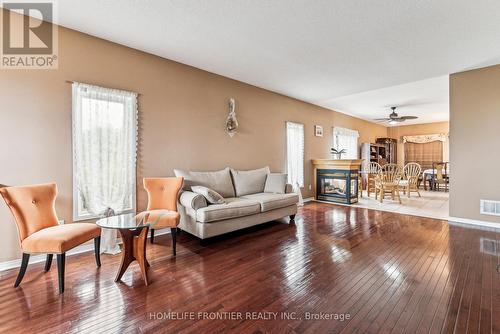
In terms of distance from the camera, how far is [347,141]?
7980mm

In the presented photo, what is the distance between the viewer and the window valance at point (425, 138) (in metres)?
8.95

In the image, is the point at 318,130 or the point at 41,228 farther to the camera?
the point at 318,130

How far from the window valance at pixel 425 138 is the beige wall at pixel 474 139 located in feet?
20.3

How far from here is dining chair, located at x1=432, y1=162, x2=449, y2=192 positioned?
7673mm

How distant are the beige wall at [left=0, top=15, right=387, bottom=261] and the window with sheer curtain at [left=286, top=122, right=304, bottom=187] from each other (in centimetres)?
24

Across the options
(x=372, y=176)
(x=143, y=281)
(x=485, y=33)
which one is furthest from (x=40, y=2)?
(x=372, y=176)

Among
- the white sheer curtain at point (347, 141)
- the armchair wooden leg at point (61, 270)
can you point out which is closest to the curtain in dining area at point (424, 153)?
the white sheer curtain at point (347, 141)

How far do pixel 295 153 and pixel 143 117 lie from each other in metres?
3.77

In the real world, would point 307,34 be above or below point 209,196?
above

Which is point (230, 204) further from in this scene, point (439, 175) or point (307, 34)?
point (439, 175)

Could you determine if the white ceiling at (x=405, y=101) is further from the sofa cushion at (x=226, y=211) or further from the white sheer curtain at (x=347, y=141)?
the sofa cushion at (x=226, y=211)

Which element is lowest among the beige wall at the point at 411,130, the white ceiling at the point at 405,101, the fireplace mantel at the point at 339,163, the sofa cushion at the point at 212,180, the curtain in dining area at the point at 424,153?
the sofa cushion at the point at 212,180

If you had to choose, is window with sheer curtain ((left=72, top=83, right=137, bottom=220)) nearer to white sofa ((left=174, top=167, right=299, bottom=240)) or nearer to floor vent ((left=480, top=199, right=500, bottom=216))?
white sofa ((left=174, top=167, right=299, bottom=240))

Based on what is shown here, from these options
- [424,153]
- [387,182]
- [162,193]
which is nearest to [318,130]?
[387,182]
